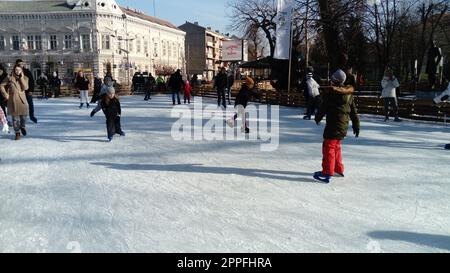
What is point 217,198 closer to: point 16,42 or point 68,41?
point 68,41

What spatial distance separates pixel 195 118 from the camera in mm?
11195

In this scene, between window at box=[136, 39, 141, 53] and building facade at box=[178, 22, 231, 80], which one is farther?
building facade at box=[178, 22, 231, 80]

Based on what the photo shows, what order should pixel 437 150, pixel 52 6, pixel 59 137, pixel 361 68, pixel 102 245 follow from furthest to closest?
1. pixel 52 6
2. pixel 361 68
3. pixel 59 137
4. pixel 437 150
5. pixel 102 245

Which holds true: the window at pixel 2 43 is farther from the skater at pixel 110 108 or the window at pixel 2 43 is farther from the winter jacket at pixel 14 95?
the skater at pixel 110 108

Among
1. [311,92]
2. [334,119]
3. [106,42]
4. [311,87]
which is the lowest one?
[334,119]

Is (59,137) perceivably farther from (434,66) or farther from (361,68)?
(361,68)

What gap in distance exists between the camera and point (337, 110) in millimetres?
4543

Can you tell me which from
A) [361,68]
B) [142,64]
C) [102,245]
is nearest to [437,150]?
[102,245]

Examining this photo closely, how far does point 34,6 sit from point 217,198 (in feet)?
198

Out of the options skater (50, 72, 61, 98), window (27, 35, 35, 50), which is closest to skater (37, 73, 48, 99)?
skater (50, 72, 61, 98)

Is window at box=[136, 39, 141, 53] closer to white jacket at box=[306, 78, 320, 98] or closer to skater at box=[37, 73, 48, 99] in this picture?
skater at box=[37, 73, 48, 99]

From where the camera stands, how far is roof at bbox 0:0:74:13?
5153 centimetres

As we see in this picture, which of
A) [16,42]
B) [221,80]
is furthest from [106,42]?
[221,80]
